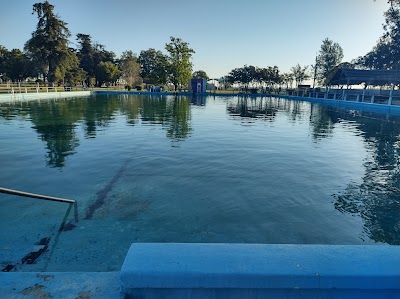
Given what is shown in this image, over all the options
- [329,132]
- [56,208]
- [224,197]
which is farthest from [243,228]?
[329,132]

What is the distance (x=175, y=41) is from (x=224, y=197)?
66.4 m

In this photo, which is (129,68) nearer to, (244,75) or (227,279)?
(244,75)

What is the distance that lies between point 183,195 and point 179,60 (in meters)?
65.6

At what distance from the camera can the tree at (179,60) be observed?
66500 millimetres

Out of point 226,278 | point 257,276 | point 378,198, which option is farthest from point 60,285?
point 378,198

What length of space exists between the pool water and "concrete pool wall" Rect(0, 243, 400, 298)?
2135 millimetres

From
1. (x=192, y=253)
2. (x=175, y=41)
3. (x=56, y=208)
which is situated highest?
(x=175, y=41)

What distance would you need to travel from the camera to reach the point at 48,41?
51.5m

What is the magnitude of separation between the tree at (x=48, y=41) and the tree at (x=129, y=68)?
1095 inches

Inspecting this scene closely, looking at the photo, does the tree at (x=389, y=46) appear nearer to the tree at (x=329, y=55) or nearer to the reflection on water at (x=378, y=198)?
the tree at (x=329, y=55)

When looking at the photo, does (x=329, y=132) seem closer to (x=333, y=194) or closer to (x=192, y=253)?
(x=333, y=194)

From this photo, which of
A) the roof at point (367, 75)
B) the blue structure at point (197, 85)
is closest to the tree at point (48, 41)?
the blue structure at point (197, 85)

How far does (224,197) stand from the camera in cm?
615

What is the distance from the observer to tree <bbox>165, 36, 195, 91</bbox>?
218 ft
